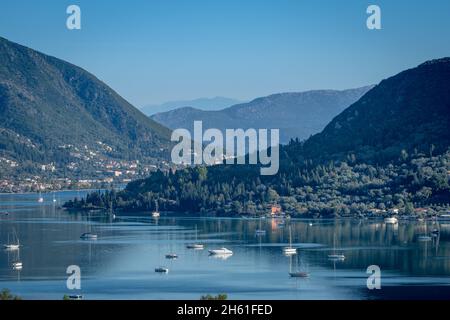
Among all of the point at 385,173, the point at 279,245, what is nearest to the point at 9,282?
the point at 279,245

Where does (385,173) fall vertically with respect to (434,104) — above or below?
below

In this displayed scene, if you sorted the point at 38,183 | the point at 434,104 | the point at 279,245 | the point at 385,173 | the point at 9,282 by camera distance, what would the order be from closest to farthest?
1. the point at 9,282
2. the point at 279,245
3. the point at 385,173
4. the point at 434,104
5. the point at 38,183

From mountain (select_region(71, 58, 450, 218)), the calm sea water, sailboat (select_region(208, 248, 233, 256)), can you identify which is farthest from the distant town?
sailboat (select_region(208, 248, 233, 256))

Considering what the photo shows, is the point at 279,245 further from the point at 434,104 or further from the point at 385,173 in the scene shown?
the point at 434,104

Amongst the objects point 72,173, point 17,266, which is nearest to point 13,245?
point 17,266

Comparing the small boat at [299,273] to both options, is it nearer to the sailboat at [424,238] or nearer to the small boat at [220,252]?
the small boat at [220,252]

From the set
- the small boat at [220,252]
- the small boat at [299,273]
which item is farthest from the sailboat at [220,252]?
the small boat at [299,273]

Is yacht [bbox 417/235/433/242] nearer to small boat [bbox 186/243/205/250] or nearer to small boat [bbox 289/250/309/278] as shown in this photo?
small boat [bbox 186/243/205/250]

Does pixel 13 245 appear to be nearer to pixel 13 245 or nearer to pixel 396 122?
pixel 13 245
